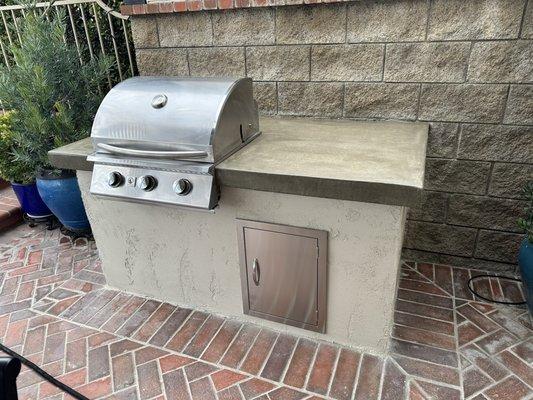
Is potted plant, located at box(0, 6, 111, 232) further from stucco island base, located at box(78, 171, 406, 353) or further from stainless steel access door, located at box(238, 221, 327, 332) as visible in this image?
stainless steel access door, located at box(238, 221, 327, 332)

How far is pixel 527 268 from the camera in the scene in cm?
217

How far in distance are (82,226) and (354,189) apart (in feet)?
8.35

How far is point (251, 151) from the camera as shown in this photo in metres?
2.11

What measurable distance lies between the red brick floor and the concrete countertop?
903 mm

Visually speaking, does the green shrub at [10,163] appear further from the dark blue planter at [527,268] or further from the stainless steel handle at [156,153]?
the dark blue planter at [527,268]

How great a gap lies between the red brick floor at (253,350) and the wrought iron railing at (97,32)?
2.04 m

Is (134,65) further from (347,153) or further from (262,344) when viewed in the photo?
(262,344)

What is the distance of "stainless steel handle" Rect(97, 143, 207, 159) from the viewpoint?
188 cm

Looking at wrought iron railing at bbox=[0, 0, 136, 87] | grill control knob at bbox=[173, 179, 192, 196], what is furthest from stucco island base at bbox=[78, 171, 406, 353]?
wrought iron railing at bbox=[0, 0, 136, 87]

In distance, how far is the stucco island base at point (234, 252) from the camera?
1.84 metres

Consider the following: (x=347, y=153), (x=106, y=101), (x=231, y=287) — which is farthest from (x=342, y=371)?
(x=106, y=101)

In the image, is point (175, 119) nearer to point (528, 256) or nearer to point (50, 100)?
point (50, 100)

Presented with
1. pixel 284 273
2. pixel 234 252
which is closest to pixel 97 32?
pixel 234 252

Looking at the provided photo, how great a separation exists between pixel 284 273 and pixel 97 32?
2.96m
